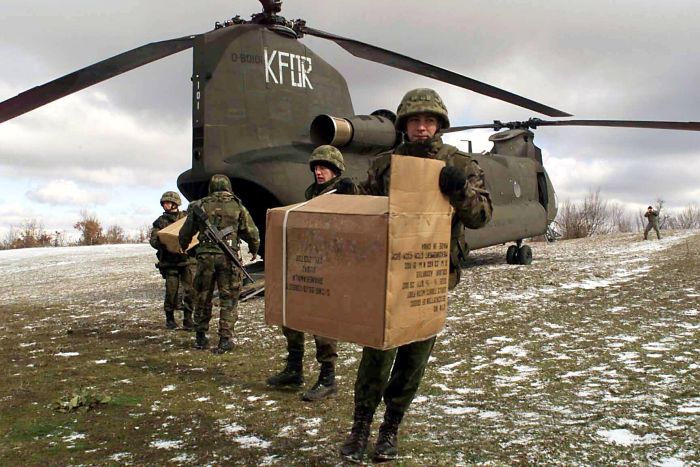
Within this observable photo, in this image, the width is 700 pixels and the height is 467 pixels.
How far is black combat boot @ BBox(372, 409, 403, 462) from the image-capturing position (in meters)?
2.92

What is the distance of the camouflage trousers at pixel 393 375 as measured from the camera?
9.73ft

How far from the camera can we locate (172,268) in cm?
727

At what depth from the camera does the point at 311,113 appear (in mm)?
8703

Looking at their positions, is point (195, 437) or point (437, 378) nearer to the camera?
point (195, 437)

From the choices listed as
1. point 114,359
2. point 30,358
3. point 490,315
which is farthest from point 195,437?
point 490,315

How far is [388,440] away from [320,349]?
4.35ft

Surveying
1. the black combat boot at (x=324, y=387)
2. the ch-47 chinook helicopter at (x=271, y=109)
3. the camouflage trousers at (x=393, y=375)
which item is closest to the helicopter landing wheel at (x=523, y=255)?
the ch-47 chinook helicopter at (x=271, y=109)

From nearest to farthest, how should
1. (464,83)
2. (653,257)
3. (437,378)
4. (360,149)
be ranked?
(437,378) < (464,83) < (360,149) < (653,257)

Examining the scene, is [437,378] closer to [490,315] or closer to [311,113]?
[490,315]

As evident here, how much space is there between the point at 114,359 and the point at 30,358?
959 millimetres

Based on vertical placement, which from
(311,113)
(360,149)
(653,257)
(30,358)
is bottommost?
(30,358)

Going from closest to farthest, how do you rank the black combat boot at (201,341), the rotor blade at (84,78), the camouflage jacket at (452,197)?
the camouflage jacket at (452,197), the rotor blade at (84,78), the black combat boot at (201,341)

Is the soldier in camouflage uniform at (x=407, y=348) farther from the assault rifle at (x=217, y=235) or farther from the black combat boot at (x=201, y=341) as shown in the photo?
the black combat boot at (x=201, y=341)

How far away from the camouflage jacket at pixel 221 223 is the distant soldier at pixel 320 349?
1.76 meters
